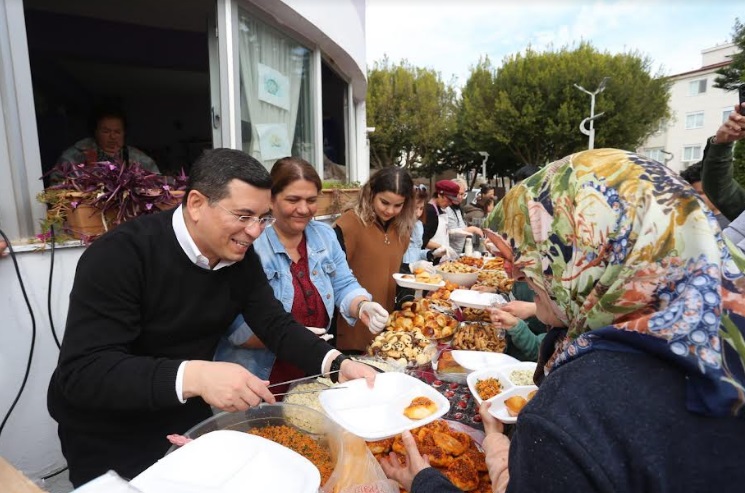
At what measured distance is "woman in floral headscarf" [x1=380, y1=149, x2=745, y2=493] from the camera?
741 mm

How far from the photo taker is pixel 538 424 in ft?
2.52

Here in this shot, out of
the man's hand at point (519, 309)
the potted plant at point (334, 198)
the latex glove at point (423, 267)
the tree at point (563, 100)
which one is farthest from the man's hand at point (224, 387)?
the tree at point (563, 100)

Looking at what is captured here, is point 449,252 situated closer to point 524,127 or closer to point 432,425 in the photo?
point 432,425

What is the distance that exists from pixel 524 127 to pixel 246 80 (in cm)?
2231

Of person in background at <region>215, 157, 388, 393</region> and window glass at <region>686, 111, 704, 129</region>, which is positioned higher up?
window glass at <region>686, 111, 704, 129</region>

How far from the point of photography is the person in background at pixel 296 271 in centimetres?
218

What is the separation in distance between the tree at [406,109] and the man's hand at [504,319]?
24.0 metres

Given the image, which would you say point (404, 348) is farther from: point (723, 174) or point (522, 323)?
point (723, 174)

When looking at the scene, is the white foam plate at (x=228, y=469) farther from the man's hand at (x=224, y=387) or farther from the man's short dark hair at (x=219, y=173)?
the man's short dark hair at (x=219, y=173)

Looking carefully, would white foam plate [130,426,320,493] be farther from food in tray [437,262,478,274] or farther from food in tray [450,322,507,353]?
food in tray [437,262,478,274]

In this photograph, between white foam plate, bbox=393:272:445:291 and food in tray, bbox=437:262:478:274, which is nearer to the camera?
white foam plate, bbox=393:272:445:291

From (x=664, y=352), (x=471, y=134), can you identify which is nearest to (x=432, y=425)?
(x=664, y=352)

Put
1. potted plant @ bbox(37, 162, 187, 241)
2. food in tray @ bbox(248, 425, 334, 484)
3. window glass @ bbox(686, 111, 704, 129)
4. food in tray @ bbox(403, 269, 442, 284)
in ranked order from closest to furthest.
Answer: food in tray @ bbox(248, 425, 334, 484) → potted plant @ bbox(37, 162, 187, 241) → food in tray @ bbox(403, 269, 442, 284) → window glass @ bbox(686, 111, 704, 129)

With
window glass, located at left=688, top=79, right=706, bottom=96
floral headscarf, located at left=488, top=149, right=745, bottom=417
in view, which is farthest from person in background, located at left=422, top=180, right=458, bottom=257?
window glass, located at left=688, top=79, right=706, bottom=96
